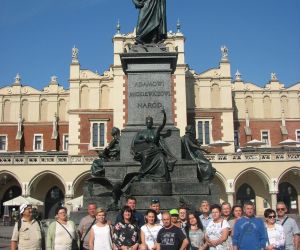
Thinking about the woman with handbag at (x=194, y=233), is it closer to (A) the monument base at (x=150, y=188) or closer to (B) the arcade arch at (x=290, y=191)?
(A) the monument base at (x=150, y=188)

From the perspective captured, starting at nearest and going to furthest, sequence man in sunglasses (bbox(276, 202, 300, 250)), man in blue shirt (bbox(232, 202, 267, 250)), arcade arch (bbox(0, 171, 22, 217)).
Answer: man in blue shirt (bbox(232, 202, 267, 250))
man in sunglasses (bbox(276, 202, 300, 250))
arcade arch (bbox(0, 171, 22, 217))

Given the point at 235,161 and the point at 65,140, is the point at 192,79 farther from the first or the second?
the point at 65,140

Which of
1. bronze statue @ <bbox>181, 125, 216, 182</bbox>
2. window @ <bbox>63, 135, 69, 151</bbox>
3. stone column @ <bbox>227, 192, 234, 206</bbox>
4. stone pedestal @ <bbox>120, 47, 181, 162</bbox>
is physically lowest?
stone column @ <bbox>227, 192, 234, 206</bbox>

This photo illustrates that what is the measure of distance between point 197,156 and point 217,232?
178 inches

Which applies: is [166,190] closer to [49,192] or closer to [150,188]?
[150,188]

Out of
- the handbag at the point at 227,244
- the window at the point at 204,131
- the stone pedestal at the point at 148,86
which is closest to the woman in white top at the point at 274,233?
the handbag at the point at 227,244

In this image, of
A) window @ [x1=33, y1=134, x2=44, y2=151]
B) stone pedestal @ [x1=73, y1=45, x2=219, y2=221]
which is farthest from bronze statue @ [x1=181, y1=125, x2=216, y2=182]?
window @ [x1=33, y1=134, x2=44, y2=151]

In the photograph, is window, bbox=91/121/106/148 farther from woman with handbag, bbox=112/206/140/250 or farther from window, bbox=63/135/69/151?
woman with handbag, bbox=112/206/140/250

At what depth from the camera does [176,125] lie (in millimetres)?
34562

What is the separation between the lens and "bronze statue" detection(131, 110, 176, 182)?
9.30 metres

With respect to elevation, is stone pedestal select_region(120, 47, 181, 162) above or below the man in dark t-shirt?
above

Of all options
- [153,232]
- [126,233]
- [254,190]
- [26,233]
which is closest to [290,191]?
[254,190]

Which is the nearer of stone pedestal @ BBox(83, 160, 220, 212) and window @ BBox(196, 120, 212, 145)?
stone pedestal @ BBox(83, 160, 220, 212)

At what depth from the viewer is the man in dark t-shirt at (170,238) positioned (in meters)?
5.40
